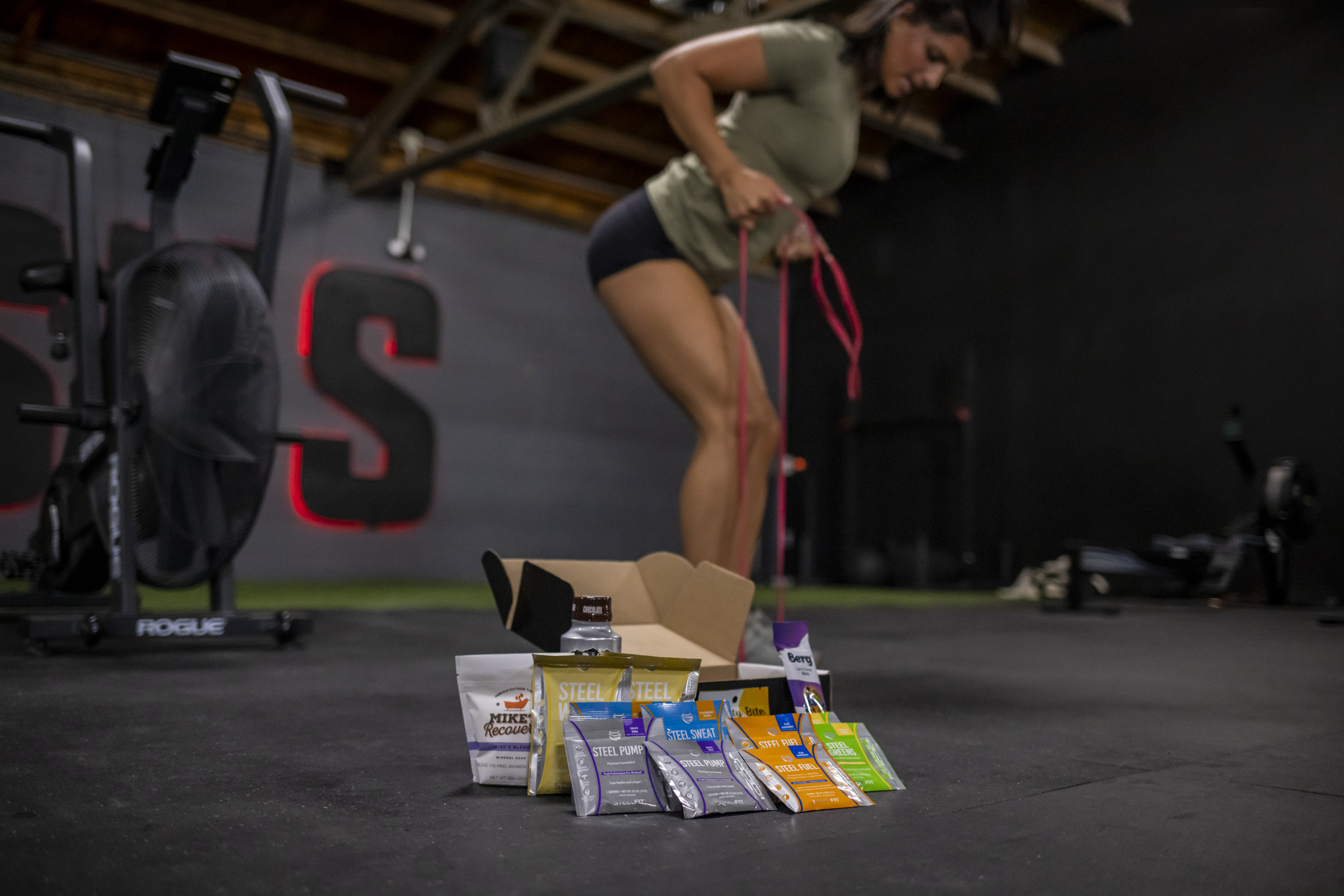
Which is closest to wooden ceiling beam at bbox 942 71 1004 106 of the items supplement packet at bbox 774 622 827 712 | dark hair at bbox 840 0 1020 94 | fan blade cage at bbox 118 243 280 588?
dark hair at bbox 840 0 1020 94

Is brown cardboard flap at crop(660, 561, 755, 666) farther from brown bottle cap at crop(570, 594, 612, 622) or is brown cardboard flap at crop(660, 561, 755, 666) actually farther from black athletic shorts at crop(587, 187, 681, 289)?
black athletic shorts at crop(587, 187, 681, 289)

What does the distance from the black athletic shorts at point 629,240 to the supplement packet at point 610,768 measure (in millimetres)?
976

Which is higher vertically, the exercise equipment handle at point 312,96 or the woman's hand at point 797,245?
the exercise equipment handle at point 312,96

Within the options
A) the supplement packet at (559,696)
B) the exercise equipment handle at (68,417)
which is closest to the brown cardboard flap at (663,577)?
the supplement packet at (559,696)

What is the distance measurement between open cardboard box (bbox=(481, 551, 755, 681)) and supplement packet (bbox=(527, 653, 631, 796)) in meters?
0.20

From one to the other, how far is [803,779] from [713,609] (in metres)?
0.33

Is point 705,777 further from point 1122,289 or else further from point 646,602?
point 1122,289

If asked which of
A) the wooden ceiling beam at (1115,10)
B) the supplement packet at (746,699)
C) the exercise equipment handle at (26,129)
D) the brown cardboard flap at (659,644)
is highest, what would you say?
the wooden ceiling beam at (1115,10)

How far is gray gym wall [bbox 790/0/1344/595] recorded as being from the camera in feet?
18.4

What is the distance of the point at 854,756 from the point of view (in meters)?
1.06

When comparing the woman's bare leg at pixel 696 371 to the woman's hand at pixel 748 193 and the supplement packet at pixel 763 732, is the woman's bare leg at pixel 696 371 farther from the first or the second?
the supplement packet at pixel 763 732

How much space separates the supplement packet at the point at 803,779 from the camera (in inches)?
37.7

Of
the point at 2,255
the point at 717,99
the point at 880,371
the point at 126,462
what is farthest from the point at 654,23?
the point at 126,462

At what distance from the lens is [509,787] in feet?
3.39
